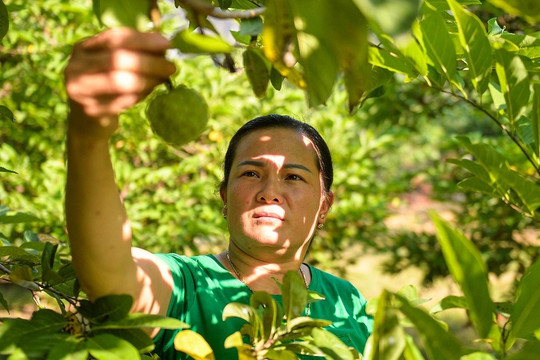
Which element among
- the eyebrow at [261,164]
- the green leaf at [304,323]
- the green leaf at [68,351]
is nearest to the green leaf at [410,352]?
the green leaf at [304,323]

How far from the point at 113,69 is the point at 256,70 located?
0.74 ft

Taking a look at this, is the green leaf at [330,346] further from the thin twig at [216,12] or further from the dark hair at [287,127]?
the dark hair at [287,127]

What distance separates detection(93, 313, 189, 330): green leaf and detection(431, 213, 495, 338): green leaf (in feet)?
0.92

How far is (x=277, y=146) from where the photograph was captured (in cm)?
139

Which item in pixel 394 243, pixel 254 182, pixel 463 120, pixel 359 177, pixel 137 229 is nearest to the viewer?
pixel 254 182

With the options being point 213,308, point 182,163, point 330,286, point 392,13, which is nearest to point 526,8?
point 392,13

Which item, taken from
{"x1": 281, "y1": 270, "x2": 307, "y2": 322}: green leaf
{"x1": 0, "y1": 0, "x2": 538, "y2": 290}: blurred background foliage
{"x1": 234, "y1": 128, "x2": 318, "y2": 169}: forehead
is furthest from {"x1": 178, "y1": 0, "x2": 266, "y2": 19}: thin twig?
{"x1": 0, "y1": 0, "x2": 538, "y2": 290}: blurred background foliage

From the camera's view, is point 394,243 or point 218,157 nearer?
point 218,157

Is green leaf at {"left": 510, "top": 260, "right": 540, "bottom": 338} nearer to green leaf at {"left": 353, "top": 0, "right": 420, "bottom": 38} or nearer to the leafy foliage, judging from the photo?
the leafy foliage

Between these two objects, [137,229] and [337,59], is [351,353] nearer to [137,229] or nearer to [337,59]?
[337,59]

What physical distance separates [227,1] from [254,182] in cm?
58

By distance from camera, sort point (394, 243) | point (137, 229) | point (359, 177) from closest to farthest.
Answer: point (137, 229), point (359, 177), point (394, 243)

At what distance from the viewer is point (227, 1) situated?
2.68ft

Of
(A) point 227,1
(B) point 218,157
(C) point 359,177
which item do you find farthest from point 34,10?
(A) point 227,1
